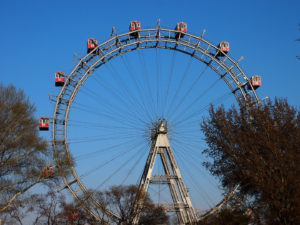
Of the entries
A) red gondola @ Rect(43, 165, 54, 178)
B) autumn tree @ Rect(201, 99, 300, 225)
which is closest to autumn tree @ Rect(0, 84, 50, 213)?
red gondola @ Rect(43, 165, 54, 178)

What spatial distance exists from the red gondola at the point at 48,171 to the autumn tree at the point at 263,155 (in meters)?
10.7

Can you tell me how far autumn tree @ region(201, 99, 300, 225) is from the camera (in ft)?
63.3

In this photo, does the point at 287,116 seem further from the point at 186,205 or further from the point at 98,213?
the point at 98,213

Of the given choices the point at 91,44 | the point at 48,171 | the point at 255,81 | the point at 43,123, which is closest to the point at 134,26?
the point at 91,44

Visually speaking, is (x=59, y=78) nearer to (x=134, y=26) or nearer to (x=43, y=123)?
(x=43, y=123)

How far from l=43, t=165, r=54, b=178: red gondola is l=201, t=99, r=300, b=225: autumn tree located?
10.7m

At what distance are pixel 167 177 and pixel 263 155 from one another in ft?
39.8

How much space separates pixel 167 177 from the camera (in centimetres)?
3219

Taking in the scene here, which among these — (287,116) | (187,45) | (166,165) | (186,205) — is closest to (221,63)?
(187,45)

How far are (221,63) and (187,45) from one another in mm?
3428

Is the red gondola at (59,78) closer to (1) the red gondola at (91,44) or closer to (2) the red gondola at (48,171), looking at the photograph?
(1) the red gondola at (91,44)

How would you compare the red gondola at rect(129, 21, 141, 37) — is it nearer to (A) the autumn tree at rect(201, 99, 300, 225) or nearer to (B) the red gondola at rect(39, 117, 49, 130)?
(B) the red gondola at rect(39, 117, 49, 130)

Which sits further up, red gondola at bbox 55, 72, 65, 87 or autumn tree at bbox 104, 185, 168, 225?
red gondola at bbox 55, 72, 65, 87

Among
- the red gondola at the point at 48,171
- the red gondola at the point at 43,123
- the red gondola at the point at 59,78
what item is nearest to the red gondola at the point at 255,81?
the red gondola at the point at 59,78
